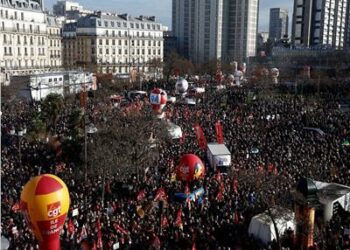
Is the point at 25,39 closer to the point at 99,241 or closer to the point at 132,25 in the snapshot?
the point at 132,25

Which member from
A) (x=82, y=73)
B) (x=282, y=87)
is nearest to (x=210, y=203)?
(x=82, y=73)

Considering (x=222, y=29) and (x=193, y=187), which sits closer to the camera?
(x=193, y=187)

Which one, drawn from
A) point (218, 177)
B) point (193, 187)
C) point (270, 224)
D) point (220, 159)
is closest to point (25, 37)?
point (220, 159)

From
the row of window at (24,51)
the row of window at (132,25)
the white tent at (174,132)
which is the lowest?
the white tent at (174,132)

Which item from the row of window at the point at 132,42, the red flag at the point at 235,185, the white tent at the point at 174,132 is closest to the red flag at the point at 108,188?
the red flag at the point at 235,185

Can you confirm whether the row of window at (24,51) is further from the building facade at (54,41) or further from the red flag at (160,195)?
the red flag at (160,195)

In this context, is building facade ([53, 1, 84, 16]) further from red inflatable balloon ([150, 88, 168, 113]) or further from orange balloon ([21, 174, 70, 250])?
orange balloon ([21, 174, 70, 250])

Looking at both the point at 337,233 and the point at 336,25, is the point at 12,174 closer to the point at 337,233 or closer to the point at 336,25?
the point at 337,233
